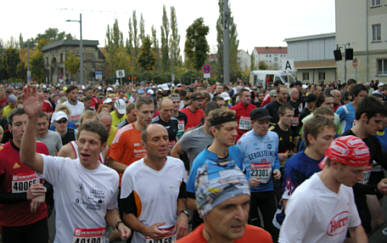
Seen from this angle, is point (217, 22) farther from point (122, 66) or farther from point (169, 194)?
point (169, 194)

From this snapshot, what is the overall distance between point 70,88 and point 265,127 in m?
6.39

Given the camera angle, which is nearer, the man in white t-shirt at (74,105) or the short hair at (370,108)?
the short hair at (370,108)

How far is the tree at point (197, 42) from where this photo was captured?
31875mm

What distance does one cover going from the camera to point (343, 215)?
120 inches

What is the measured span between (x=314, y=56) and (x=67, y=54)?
51.6 metres

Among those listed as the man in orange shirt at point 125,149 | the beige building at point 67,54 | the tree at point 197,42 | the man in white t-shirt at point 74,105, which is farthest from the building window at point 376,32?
the beige building at point 67,54

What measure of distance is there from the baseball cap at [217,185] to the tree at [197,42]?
30598 mm

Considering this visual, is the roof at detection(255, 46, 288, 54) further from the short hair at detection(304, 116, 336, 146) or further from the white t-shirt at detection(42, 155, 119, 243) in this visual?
the white t-shirt at detection(42, 155, 119, 243)

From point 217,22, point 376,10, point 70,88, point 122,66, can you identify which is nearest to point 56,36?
point 122,66

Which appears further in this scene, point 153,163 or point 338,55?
point 338,55

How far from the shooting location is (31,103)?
3090 millimetres

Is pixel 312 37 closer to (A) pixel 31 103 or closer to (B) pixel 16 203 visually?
(B) pixel 16 203

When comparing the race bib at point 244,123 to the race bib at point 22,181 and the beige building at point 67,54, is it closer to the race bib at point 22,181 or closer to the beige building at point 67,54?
the race bib at point 22,181

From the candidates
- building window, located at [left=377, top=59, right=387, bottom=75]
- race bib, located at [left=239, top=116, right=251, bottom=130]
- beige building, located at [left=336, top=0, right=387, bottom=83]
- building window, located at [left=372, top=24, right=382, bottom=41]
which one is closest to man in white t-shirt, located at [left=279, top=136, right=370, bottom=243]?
race bib, located at [left=239, top=116, right=251, bottom=130]
